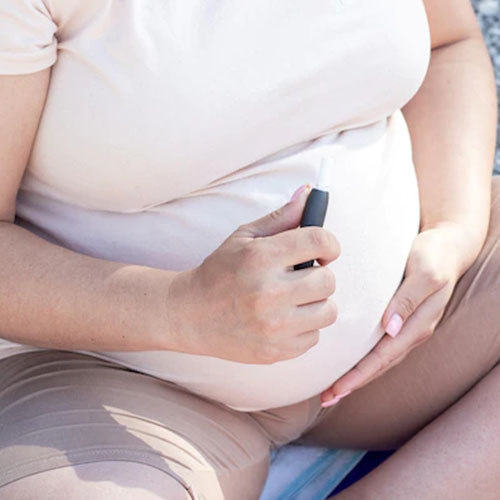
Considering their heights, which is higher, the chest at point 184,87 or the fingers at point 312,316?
the chest at point 184,87

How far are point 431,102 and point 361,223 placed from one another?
1.44 ft

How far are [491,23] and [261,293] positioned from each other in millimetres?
1389

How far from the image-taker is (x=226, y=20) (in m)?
1.00

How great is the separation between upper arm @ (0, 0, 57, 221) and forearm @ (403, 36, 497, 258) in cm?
63

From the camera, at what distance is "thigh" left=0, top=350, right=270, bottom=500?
969 millimetres

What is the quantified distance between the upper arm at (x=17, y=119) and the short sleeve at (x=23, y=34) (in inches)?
0.6

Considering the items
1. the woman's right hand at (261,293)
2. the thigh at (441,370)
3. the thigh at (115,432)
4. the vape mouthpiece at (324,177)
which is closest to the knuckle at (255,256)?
the woman's right hand at (261,293)

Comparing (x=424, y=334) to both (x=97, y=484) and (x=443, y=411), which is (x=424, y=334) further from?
(x=97, y=484)

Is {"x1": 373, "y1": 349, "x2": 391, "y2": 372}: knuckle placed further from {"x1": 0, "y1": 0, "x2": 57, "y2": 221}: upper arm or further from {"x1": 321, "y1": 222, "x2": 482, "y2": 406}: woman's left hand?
{"x1": 0, "y1": 0, "x2": 57, "y2": 221}: upper arm

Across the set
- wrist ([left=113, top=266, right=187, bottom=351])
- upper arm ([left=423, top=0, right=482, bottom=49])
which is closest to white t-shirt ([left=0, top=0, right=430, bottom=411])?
wrist ([left=113, top=266, right=187, bottom=351])

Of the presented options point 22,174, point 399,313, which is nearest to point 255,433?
point 399,313

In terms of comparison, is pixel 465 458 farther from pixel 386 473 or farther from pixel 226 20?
pixel 226 20

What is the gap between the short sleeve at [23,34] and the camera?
0.91m

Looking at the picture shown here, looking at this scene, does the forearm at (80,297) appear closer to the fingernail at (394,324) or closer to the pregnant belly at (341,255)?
the pregnant belly at (341,255)
